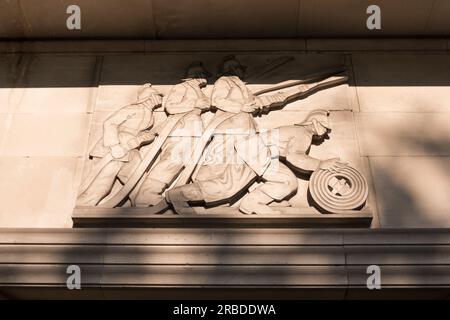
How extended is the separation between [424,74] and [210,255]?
3.20 m

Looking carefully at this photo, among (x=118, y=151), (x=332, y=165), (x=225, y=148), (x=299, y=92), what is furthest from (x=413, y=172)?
(x=118, y=151)

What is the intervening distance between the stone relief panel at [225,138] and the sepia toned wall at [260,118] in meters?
0.03

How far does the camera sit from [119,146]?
524cm

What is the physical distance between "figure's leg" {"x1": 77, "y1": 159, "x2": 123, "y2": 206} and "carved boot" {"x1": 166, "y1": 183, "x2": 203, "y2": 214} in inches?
22.1

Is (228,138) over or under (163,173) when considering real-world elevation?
over

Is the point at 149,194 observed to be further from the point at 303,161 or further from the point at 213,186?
the point at 303,161

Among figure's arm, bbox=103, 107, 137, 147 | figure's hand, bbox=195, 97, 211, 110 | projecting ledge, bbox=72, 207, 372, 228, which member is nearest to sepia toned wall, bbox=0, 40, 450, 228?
figure's arm, bbox=103, 107, 137, 147

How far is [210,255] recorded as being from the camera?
4.49 meters

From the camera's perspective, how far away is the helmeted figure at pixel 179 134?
16.2 ft

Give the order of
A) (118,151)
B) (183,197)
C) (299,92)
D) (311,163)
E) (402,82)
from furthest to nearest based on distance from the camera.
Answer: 1. (402,82)
2. (299,92)
3. (118,151)
4. (311,163)
5. (183,197)

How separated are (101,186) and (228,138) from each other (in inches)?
50.1

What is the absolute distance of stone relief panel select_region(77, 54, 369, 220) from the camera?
4852mm
